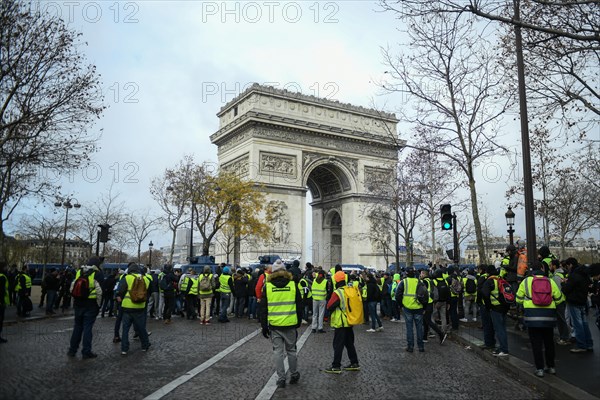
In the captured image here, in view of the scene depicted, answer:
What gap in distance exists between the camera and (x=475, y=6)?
7816 millimetres

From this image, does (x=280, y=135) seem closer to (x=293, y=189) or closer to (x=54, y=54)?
(x=293, y=189)

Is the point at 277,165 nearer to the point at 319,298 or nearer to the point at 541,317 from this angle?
the point at 319,298

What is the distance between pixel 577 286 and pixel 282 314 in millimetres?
6616

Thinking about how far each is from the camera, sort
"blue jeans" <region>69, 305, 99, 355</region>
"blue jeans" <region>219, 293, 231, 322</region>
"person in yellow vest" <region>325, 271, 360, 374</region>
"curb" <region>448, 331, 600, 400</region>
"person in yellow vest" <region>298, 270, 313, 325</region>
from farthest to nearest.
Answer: "blue jeans" <region>219, 293, 231, 322</region>
"person in yellow vest" <region>298, 270, 313, 325</region>
"blue jeans" <region>69, 305, 99, 355</region>
"person in yellow vest" <region>325, 271, 360, 374</region>
"curb" <region>448, 331, 600, 400</region>

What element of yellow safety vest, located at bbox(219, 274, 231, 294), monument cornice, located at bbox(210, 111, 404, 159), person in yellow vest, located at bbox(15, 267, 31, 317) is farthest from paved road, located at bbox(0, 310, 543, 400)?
monument cornice, located at bbox(210, 111, 404, 159)

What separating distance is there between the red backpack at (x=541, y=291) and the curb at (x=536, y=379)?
112cm

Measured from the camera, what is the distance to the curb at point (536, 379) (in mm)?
6250

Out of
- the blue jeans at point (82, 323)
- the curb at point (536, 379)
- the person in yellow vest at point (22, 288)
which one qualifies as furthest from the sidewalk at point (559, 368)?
the person in yellow vest at point (22, 288)

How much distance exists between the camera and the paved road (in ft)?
21.3

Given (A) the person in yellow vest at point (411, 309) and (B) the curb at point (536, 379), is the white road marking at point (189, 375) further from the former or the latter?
(B) the curb at point (536, 379)

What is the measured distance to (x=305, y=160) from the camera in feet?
137

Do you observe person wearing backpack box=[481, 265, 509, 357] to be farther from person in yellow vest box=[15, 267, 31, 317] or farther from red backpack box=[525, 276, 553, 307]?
person in yellow vest box=[15, 267, 31, 317]

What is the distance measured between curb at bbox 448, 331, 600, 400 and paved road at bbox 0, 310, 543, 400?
5.5 inches

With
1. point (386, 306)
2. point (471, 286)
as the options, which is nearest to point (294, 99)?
point (386, 306)
